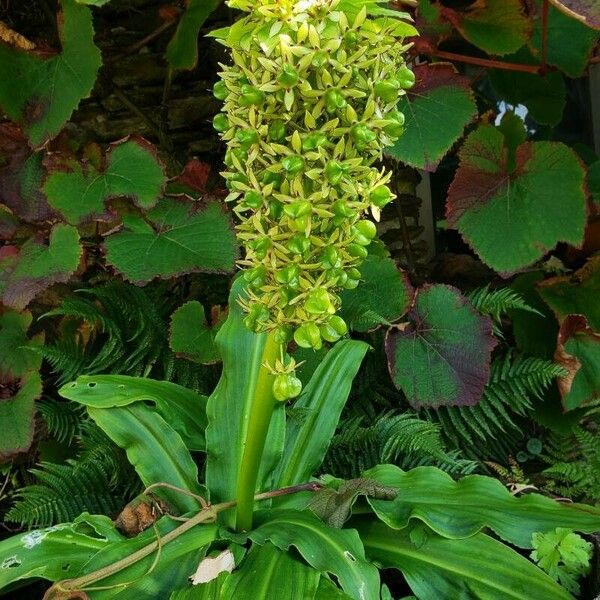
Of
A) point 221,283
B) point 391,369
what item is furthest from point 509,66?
point 221,283

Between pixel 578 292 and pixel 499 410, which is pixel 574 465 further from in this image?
pixel 578 292

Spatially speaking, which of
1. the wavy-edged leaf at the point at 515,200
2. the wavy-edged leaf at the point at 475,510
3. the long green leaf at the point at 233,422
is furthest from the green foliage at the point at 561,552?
the wavy-edged leaf at the point at 515,200

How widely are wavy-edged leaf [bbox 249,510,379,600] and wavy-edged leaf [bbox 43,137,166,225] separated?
0.97m

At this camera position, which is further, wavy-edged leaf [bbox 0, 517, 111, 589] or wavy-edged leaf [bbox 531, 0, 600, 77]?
wavy-edged leaf [bbox 531, 0, 600, 77]

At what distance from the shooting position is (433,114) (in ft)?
6.17

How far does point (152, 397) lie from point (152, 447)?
11cm

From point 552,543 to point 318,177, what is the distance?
885mm

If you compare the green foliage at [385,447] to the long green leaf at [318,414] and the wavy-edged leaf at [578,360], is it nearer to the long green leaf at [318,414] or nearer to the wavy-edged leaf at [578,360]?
the long green leaf at [318,414]

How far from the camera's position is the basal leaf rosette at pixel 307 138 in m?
0.92

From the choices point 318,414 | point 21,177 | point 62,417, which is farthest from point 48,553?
point 21,177

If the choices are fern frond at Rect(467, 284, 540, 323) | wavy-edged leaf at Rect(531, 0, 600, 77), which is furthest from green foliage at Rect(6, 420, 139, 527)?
wavy-edged leaf at Rect(531, 0, 600, 77)

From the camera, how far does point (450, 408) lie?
81.4 inches

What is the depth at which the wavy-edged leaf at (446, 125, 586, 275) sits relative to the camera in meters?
1.85

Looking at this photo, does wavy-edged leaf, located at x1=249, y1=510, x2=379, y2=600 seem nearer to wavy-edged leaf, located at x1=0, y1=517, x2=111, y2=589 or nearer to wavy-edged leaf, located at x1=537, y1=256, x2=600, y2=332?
wavy-edged leaf, located at x1=0, y1=517, x2=111, y2=589
